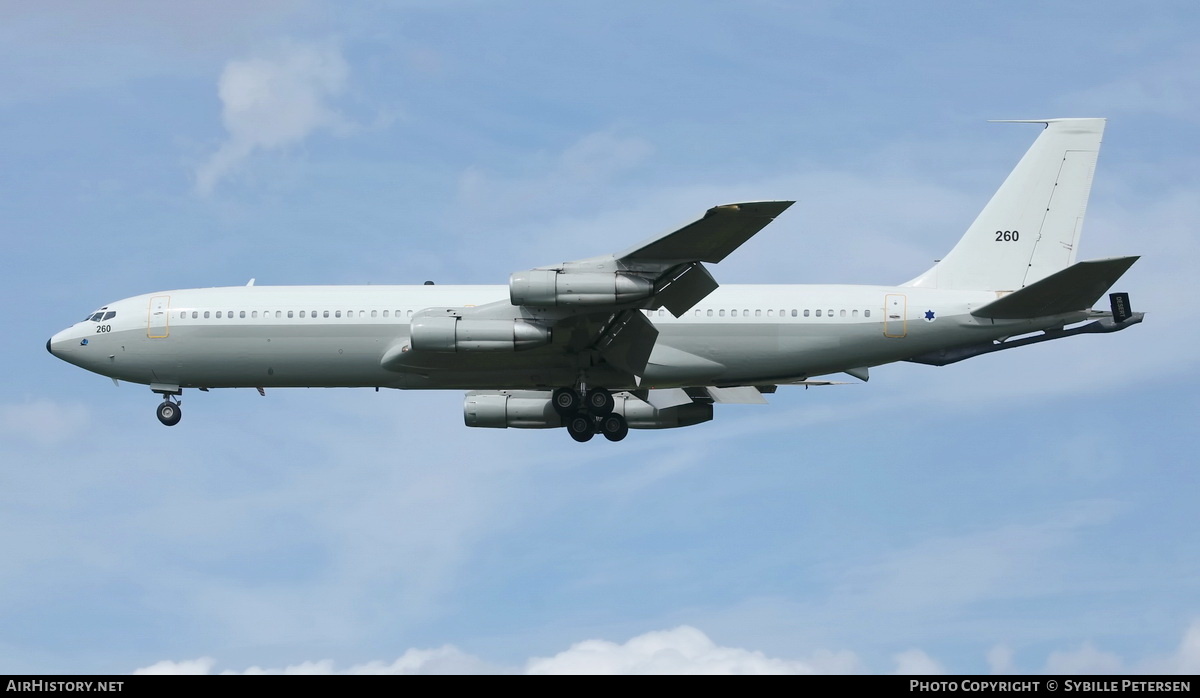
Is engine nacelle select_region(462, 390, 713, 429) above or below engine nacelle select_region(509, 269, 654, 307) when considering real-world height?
below

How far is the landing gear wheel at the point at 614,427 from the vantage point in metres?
37.4

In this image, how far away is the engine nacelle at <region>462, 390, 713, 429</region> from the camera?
4097 cm

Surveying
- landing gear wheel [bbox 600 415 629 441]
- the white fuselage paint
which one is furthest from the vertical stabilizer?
landing gear wheel [bbox 600 415 629 441]

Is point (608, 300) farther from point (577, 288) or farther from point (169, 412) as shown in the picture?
point (169, 412)

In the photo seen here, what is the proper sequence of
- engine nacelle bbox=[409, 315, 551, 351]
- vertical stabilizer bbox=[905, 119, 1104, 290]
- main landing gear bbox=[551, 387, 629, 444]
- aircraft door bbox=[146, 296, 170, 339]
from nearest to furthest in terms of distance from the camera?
engine nacelle bbox=[409, 315, 551, 351], main landing gear bbox=[551, 387, 629, 444], vertical stabilizer bbox=[905, 119, 1104, 290], aircraft door bbox=[146, 296, 170, 339]

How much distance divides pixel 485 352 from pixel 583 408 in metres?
3.89

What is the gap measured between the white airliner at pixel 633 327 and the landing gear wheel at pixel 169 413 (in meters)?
0.04

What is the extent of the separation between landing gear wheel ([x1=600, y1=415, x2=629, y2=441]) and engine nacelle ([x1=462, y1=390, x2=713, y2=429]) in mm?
3262

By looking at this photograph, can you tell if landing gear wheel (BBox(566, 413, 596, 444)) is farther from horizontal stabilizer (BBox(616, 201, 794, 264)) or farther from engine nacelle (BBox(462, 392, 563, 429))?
horizontal stabilizer (BBox(616, 201, 794, 264))

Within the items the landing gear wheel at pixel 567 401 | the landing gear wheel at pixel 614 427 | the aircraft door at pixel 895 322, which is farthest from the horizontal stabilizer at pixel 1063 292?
the landing gear wheel at pixel 567 401

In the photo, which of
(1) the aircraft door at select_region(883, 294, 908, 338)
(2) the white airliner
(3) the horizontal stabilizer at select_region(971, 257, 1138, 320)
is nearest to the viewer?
(3) the horizontal stabilizer at select_region(971, 257, 1138, 320)

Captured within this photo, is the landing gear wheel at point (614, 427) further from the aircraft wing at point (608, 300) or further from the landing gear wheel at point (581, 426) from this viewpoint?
the aircraft wing at point (608, 300)
